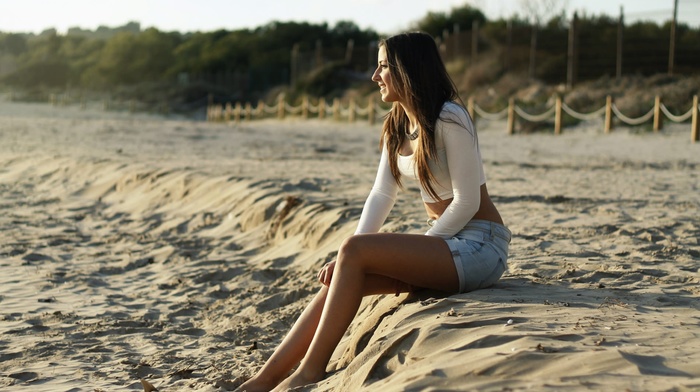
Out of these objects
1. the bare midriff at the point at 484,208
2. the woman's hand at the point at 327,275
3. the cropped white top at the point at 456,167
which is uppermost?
the cropped white top at the point at 456,167

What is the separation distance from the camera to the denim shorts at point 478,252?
345 centimetres

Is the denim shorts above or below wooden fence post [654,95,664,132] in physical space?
above

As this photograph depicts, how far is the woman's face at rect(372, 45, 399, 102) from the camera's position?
3.49 m

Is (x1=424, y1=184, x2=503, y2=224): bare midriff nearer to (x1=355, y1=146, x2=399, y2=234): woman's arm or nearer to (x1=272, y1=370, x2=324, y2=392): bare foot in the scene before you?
(x1=355, y1=146, x2=399, y2=234): woman's arm

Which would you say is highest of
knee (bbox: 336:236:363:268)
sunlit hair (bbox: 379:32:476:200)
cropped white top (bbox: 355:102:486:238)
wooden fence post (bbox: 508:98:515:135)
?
sunlit hair (bbox: 379:32:476:200)

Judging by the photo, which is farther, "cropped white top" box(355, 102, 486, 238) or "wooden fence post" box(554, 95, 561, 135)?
"wooden fence post" box(554, 95, 561, 135)

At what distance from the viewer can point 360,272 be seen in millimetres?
3297

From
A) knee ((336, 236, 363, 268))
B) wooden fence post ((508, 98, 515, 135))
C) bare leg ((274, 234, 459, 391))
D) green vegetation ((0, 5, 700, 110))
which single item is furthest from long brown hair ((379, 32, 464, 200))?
green vegetation ((0, 5, 700, 110))

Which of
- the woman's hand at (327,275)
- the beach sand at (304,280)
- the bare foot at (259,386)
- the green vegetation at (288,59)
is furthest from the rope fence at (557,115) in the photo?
the bare foot at (259,386)

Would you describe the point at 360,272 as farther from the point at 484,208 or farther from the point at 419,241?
the point at 484,208

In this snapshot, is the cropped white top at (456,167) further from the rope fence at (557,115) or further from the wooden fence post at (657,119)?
the wooden fence post at (657,119)

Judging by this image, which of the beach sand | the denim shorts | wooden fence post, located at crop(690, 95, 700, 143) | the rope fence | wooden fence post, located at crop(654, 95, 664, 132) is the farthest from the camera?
wooden fence post, located at crop(654, 95, 664, 132)

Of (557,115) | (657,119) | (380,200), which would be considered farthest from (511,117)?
(380,200)

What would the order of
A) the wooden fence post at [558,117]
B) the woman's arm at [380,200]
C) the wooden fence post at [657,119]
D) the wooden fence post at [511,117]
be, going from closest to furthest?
1. the woman's arm at [380,200]
2. the wooden fence post at [657,119]
3. the wooden fence post at [558,117]
4. the wooden fence post at [511,117]
